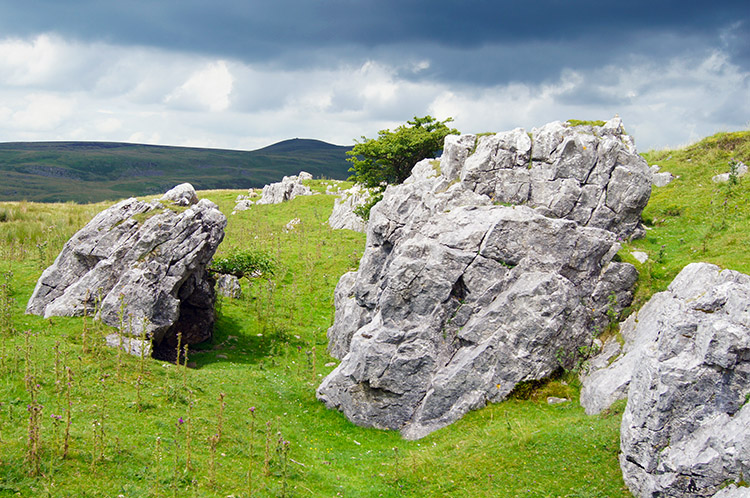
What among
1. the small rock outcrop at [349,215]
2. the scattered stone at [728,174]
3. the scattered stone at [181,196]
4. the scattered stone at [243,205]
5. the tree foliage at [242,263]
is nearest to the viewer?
the scattered stone at [181,196]

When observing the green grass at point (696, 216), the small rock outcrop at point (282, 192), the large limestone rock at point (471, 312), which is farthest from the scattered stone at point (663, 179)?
the small rock outcrop at point (282, 192)

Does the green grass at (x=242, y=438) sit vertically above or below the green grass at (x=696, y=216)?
below

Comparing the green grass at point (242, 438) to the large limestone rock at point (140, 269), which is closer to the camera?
the green grass at point (242, 438)

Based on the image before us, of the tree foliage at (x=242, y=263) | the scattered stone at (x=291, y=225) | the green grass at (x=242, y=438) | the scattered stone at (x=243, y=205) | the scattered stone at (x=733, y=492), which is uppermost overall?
the scattered stone at (x=243, y=205)

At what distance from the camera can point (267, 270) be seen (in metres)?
36.4

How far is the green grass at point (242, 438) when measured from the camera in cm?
1377

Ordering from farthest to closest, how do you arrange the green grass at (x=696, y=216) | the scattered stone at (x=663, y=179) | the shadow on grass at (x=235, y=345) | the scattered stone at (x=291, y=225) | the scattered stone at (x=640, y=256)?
the scattered stone at (x=291, y=225) < the scattered stone at (x=663, y=179) < the shadow on grass at (x=235, y=345) < the scattered stone at (x=640, y=256) < the green grass at (x=696, y=216)

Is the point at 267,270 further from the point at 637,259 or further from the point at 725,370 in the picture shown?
the point at 725,370

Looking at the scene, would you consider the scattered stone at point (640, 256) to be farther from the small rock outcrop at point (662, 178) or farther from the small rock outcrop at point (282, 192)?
the small rock outcrop at point (282, 192)

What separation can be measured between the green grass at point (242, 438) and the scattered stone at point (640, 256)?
8.69 meters

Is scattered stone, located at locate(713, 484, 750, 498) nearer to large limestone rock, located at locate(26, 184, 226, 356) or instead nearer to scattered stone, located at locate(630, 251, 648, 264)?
scattered stone, located at locate(630, 251, 648, 264)

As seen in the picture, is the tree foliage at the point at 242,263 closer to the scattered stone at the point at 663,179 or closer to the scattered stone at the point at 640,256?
the scattered stone at the point at 640,256

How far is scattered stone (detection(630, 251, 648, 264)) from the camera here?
2446 centimetres

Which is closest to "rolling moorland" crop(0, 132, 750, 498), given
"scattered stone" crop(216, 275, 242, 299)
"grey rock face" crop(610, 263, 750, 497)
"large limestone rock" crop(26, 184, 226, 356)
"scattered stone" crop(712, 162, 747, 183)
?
"large limestone rock" crop(26, 184, 226, 356)
